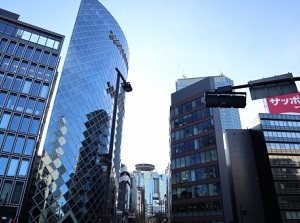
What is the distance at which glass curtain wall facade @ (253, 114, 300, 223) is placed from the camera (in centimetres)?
6120

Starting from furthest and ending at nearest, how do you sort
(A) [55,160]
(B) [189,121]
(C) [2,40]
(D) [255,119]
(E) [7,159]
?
(D) [255,119]
(B) [189,121]
(A) [55,160]
(C) [2,40]
(E) [7,159]

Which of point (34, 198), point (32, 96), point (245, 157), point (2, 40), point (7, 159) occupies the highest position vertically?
point (2, 40)

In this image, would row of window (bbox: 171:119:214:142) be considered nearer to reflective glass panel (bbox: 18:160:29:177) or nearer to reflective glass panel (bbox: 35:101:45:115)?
reflective glass panel (bbox: 35:101:45:115)

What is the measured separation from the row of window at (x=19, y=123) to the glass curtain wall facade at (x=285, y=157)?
57654 mm

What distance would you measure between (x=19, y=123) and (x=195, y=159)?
4062 cm

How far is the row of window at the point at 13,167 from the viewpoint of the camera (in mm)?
46188

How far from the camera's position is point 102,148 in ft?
262

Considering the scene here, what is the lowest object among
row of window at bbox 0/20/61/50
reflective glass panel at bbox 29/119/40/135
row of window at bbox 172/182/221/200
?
row of window at bbox 172/182/221/200

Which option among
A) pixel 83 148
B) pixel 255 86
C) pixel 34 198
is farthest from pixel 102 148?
pixel 255 86

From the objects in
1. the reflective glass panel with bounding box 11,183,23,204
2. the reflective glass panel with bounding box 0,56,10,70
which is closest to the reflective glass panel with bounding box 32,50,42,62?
the reflective glass panel with bounding box 0,56,10,70

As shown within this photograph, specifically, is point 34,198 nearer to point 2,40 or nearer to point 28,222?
point 28,222

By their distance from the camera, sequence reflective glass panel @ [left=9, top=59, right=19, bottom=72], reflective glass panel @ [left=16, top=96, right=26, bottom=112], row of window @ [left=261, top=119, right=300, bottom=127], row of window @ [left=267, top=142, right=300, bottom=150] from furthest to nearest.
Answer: row of window @ [left=261, top=119, right=300, bottom=127] → row of window @ [left=267, top=142, right=300, bottom=150] → reflective glass panel @ [left=9, top=59, right=19, bottom=72] → reflective glass panel @ [left=16, top=96, right=26, bottom=112]

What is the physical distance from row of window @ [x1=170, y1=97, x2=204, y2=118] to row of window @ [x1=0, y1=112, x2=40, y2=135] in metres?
38.2

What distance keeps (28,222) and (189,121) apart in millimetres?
44522
